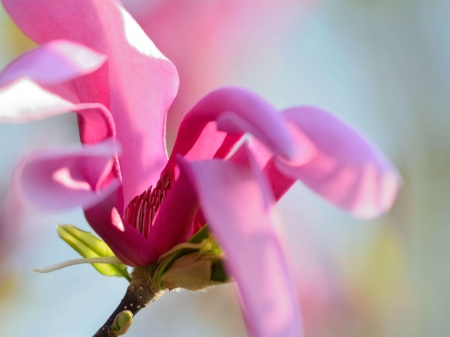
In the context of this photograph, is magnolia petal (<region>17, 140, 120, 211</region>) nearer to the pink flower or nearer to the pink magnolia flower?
the pink flower

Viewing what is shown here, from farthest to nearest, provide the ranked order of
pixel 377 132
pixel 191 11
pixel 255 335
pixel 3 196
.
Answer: pixel 377 132 → pixel 191 11 → pixel 3 196 → pixel 255 335

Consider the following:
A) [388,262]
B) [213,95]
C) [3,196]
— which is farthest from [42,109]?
[388,262]

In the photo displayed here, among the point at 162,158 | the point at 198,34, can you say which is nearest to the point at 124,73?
the point at 162,158

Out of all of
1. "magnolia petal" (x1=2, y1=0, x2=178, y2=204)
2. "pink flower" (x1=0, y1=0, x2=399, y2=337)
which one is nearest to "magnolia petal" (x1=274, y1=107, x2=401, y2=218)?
"pink flower" (x1=0, y1=0, x2=399, y2=337)

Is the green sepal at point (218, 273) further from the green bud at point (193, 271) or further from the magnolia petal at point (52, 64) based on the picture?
the magnolia petal at point (52, 64)

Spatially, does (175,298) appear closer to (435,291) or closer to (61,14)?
(435,291)

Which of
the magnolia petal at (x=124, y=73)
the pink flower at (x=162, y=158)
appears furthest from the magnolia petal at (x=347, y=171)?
the magnolia petal at (x=124, y=73)

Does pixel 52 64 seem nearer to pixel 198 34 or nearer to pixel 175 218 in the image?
pixel 175 218
